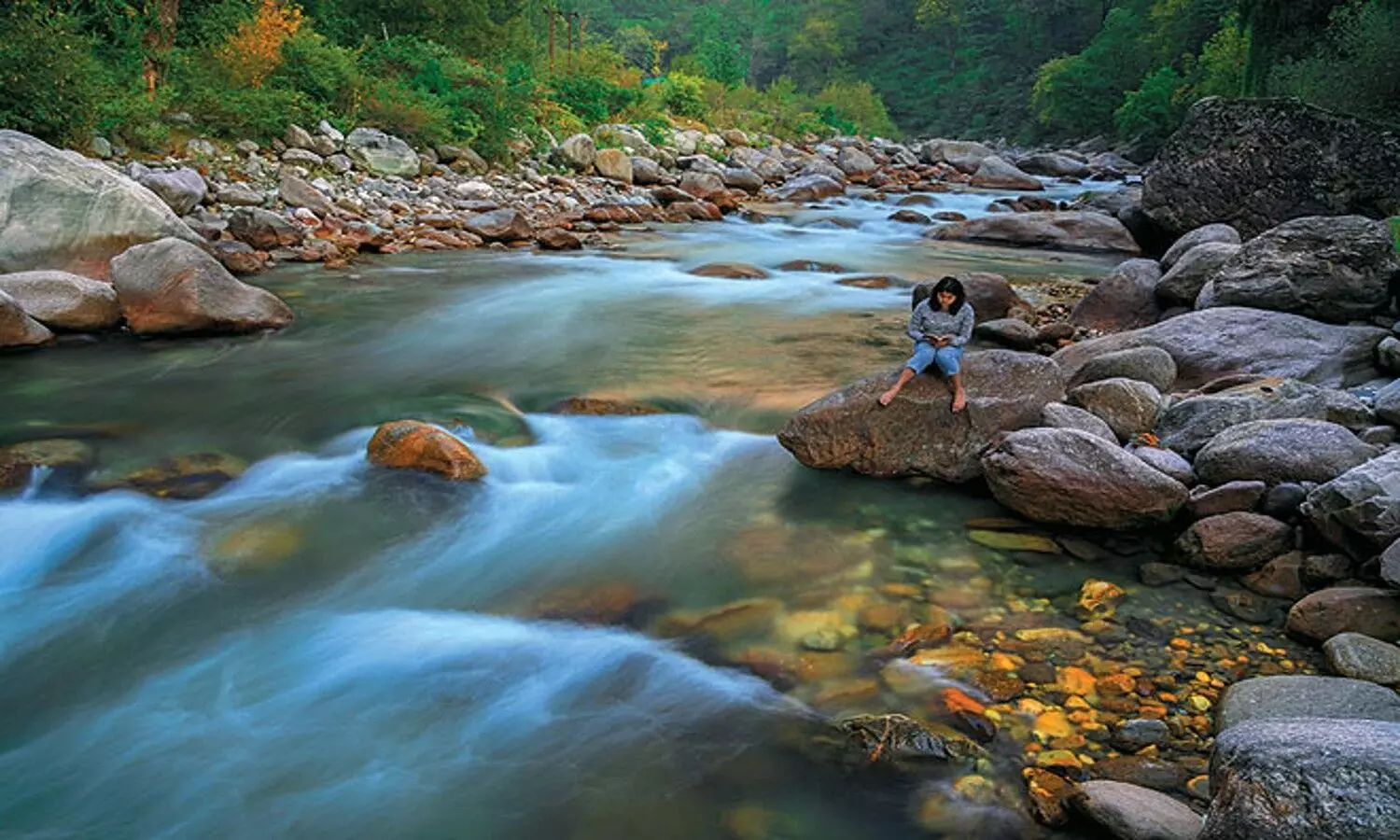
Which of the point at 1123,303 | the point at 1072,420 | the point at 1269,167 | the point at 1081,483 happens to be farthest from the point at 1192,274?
the point at 1081,483

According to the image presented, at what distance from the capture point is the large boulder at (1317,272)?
7.91 m

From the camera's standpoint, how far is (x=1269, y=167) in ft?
41.1

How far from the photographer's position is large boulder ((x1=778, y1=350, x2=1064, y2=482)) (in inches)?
235

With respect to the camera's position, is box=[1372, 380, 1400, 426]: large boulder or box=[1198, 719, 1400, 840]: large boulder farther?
box=[1372, 380, 1400, 426]: large boulder

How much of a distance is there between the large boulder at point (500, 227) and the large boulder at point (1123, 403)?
10.5 m

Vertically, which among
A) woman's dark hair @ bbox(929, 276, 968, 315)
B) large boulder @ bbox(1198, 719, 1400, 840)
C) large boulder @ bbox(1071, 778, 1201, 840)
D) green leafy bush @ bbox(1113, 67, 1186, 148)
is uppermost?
green leafy bush @ bbox(1113, 67, 1186, 148)

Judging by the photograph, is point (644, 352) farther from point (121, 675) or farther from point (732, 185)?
point (732, 185)

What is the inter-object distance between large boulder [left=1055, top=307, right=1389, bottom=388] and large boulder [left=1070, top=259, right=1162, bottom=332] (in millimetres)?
1692

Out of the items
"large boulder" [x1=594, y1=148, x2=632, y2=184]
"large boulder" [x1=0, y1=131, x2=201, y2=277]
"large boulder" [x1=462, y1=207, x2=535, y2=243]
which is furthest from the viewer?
"large boulder" [x1=594, y1=148, x2=632, y2=184]

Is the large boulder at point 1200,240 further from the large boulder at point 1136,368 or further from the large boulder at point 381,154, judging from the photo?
the large boulder at point 381,154

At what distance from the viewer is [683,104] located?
33.6 m

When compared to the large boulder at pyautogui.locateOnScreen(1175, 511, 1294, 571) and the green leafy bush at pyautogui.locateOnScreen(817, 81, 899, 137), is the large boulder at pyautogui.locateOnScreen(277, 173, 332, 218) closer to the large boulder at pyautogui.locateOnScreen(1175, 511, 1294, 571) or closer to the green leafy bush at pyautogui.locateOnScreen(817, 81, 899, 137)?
the large boulder at pyautogui.locateOnScreen(1175, 511, 1294, 571)

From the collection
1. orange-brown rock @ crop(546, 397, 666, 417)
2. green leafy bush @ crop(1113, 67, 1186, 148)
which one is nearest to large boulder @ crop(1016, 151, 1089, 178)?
green leafy bush @ crop(1113, 67, 1186, 148)

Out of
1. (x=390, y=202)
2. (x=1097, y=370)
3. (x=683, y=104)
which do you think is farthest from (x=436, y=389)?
(x=683, y=104)
